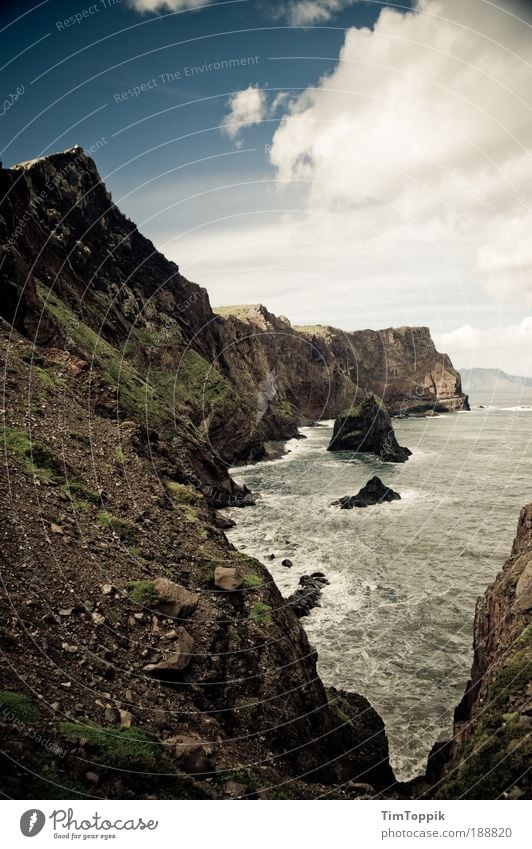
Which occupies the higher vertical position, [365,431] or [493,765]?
[365,431]

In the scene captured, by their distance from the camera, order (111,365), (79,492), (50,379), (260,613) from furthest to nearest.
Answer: (111,365) < (50,379) < (79,492) < (260,613)

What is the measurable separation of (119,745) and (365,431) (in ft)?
273

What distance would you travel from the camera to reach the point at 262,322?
504 feet

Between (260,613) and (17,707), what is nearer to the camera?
(17,707)

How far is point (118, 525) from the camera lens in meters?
14.2

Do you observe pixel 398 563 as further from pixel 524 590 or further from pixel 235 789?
pixel 235 789

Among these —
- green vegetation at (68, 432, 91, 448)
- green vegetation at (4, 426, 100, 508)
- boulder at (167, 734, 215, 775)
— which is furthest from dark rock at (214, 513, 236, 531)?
boulder at (167, 734, 215, 775)

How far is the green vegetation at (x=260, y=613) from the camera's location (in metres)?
13.2

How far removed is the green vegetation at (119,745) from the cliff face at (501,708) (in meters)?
5.49

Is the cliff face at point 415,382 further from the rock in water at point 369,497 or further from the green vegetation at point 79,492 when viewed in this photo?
the green vegetation at point 79,492

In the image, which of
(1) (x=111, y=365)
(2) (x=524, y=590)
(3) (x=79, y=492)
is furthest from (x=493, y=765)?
(1) (x=111, y=365)

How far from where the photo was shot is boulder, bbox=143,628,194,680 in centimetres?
1016

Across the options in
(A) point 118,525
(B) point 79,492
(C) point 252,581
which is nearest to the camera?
(A) point 118,525

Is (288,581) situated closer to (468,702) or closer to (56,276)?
(468,702)
